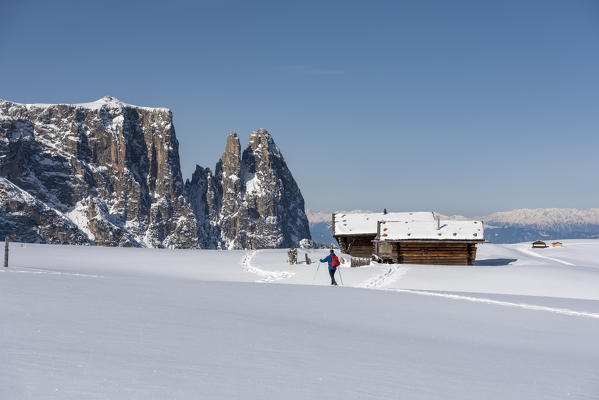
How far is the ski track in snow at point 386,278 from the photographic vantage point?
27.0 meters

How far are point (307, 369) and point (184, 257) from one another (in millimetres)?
39684

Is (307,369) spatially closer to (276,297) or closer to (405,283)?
(276,297)

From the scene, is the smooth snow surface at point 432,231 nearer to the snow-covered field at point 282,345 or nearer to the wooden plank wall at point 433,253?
the wooden plank wall at point 433,253

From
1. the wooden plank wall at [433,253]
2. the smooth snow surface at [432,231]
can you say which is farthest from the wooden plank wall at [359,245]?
the wooden plank wall at [433,253]

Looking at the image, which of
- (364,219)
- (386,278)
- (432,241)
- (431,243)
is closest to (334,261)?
(386,278)

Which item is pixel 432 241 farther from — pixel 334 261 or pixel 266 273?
pixel 334 261

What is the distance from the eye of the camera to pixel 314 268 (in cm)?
3491

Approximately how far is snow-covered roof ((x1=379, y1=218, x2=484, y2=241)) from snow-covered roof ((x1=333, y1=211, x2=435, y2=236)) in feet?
24.1

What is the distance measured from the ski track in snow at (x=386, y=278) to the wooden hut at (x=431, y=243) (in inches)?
119

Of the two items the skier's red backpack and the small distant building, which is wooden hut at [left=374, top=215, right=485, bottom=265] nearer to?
the small distant building

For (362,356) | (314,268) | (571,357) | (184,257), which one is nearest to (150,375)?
(362,356)

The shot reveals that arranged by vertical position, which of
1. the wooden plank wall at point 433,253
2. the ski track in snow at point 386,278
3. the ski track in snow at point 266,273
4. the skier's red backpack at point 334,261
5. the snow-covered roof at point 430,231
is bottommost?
the ski track in snow at point 266,273

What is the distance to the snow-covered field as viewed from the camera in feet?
18.6

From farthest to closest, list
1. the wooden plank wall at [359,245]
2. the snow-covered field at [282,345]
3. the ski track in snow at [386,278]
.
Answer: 1. the wooden plank wall at [359,245]
2. the ski track in snow at [386,278]
3. the snow-covered field at [282,345]
